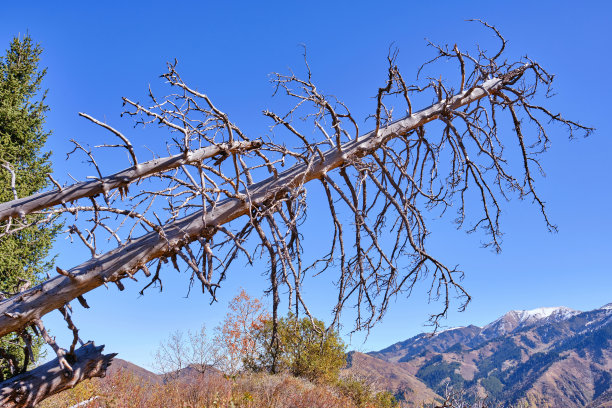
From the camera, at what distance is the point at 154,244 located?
393cm

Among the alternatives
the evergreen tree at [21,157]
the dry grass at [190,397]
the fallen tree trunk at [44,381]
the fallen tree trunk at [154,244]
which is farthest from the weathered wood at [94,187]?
the evergreen tree at [21,157]

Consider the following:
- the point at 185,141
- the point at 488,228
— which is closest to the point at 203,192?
the point at 185,141

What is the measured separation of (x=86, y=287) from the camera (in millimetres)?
3805

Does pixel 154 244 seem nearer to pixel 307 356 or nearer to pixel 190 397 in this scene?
pixel 190 397

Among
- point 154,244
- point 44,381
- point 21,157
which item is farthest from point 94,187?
point 21,157

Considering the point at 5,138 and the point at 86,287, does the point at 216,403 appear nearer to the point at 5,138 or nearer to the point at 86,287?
the point at 86,287

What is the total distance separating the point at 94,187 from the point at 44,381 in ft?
7.65

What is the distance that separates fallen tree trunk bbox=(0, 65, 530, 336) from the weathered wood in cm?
4

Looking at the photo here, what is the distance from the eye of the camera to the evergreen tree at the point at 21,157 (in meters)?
11.7

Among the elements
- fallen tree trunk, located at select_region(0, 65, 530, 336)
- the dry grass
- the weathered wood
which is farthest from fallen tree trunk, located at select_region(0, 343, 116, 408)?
the dry grass

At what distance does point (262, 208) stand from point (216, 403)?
5193 millimetres

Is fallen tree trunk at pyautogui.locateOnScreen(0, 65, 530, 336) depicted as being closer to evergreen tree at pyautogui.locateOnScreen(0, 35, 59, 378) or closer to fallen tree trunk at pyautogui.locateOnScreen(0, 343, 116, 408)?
fallen tree trunk at pyautogui.locateOnScreen(0, 343, 116, 408)

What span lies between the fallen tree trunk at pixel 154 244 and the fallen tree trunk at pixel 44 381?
95cm

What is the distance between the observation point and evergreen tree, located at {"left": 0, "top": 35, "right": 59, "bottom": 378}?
1168cm
